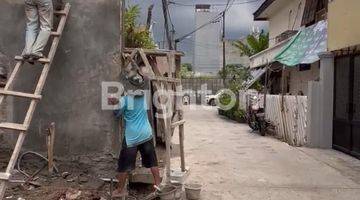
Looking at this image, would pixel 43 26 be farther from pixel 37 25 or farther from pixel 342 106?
pixel 342 106

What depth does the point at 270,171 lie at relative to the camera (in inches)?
384

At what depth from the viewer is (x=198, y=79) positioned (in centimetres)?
4378

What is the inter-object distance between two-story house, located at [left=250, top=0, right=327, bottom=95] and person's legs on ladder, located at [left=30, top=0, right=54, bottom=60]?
969cm

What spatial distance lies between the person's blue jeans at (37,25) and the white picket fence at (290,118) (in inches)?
353

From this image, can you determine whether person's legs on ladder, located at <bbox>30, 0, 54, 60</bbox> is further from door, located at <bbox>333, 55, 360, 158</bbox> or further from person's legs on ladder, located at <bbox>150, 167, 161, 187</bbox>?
door, located at <bbox>333, 55, 360, 158</bbox>

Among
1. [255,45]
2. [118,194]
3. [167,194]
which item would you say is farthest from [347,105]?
[255,45]

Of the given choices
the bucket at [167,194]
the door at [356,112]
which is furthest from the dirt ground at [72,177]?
the door at [356,112]

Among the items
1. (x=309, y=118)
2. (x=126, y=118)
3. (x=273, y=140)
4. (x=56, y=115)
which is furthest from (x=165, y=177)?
(x=273, y=140)

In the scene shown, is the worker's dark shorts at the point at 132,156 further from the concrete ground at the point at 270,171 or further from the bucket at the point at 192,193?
the concrete ground at the point at 270,171

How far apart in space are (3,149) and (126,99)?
1.79 meters

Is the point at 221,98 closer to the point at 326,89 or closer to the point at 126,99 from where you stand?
the point at 326,89

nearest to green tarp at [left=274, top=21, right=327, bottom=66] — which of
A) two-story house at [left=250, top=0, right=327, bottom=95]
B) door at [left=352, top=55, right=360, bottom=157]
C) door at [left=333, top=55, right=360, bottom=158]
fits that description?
two-story house at [left=250, top=0, right=327, bottom=95]

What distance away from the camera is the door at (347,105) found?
38.2 feet

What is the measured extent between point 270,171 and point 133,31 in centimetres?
400
